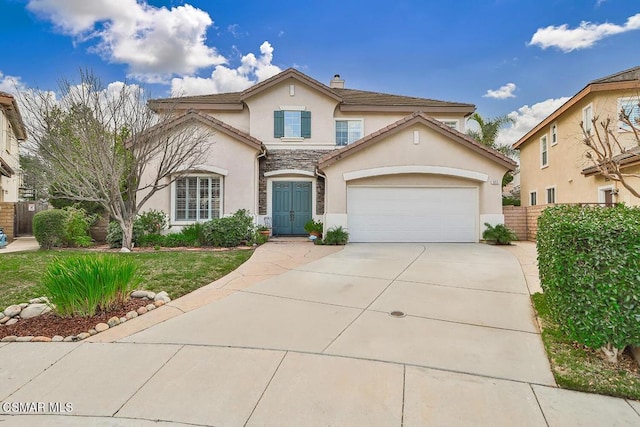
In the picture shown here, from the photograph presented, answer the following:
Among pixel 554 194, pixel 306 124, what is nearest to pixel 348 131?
pixel 306 124

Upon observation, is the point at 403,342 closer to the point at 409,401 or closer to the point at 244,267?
the point at 409,401

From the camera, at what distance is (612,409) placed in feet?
9.04

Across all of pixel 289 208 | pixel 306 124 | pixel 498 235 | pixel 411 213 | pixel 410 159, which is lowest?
pixel 498 235

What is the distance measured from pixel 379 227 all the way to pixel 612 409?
1035cm

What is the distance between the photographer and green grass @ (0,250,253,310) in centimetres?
611

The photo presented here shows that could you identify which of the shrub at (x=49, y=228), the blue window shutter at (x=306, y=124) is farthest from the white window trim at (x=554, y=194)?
the shrub at (x=49, y=228)

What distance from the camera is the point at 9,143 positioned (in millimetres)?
19391

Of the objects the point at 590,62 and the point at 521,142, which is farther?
the point at 521,142

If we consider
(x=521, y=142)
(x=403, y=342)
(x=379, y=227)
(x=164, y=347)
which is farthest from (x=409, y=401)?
(x=521, y=142)

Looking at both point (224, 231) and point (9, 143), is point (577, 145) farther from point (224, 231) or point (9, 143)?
point (9, 143)

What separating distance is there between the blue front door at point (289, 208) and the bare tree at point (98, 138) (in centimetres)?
460

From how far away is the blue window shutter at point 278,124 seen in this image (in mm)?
15820

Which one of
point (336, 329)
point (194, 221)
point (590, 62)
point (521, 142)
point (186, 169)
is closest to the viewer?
point (336, 329)

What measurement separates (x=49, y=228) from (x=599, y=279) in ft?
49.7
